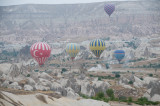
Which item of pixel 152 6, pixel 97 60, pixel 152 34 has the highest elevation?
pixel 152 6

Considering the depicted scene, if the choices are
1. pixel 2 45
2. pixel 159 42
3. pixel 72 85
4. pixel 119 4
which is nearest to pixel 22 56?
pixel 2 45

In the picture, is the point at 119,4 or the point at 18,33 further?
the point at 119,4

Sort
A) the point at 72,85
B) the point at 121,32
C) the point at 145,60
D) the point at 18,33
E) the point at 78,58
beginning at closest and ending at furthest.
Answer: the point at 72,85
the point at 145,60
the point at 78,58
the point at 121,32
the point at 18,33

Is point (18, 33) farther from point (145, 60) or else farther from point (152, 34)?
point (145, 60)

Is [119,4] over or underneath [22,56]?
over

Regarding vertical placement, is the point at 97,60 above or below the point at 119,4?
below

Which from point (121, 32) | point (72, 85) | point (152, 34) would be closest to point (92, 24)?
point (121, 32)

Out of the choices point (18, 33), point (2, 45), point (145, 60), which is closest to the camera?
point (145, 60)

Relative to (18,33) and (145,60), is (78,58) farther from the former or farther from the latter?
(18,33)

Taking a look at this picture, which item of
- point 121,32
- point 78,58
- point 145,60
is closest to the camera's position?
point 145,60
